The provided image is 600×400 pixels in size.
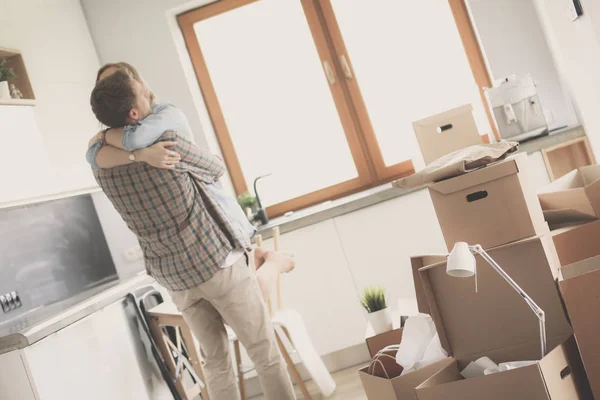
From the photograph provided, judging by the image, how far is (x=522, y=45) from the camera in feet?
13.2

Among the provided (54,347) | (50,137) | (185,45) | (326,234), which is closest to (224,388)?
(54,347)

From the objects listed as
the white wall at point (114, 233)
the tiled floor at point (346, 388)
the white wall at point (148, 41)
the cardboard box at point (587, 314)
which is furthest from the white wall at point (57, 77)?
the cardboard box at point (587, 314)

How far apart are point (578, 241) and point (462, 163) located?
0.51 metres

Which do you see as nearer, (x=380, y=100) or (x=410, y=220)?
(x=410, y=220)

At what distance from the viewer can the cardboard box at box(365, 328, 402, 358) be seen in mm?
2389

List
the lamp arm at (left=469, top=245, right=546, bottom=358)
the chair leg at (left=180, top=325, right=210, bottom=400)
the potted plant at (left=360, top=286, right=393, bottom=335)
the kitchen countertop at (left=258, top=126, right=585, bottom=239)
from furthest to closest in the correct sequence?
the kitchen countertop at (left=258, top=126, right=585, bottom=239) → the chair leg at (left=180, top=325, right=210, bottom=400) → the potted plant at (left=360, top=286, right=393, bottom=335) → the lamp arm at (left=469, top=245, right=546, bottom=358)

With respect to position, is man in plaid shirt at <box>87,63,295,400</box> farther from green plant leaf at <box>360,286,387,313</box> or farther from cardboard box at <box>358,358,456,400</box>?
cardboard box at <box>358,358,456,400</box>

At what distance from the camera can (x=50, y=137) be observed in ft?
11.7

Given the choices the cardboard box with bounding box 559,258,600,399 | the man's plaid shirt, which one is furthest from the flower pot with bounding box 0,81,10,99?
the cardboard box with bounding box 559,258,600,399

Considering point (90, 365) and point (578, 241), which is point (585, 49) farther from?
point (90, 365)

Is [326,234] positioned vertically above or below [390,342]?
above

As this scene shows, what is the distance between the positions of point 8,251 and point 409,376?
87.0 inches

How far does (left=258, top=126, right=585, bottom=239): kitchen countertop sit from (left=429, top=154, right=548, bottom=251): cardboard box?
1595 mm

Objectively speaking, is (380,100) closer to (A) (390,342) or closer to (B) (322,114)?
(B) (322,114)
